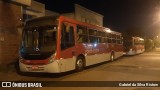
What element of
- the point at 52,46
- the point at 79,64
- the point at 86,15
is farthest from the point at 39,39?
the point at 86,15

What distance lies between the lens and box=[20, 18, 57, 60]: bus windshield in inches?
517

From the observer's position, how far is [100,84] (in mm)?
11031

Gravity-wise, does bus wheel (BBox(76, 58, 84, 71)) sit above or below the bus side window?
below

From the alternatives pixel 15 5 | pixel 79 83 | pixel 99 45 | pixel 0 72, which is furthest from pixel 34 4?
pixel 79 83

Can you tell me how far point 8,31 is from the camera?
59.5 ft

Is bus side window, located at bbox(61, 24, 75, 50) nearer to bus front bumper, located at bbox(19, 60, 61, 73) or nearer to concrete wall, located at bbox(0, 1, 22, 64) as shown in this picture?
bus front bumper, located at bbox(19, 60, 61, 73)

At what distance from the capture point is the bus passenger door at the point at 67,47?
44.4 ft

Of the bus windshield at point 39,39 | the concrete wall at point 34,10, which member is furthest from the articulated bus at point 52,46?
the concrete wall at point 34,10

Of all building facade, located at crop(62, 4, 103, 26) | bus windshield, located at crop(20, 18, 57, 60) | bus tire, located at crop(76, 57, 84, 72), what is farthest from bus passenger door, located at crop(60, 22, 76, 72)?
building facade, located at crop(62, 4, 103, 26)

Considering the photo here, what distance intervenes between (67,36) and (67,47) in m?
0.59

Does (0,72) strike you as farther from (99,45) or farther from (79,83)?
(99,45)

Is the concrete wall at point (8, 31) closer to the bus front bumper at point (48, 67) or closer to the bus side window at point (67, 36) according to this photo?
the bus side window at point (67, 36)

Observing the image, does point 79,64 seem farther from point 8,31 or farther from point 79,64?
point 8,31

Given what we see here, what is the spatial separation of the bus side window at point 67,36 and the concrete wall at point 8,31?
4.54 metres
